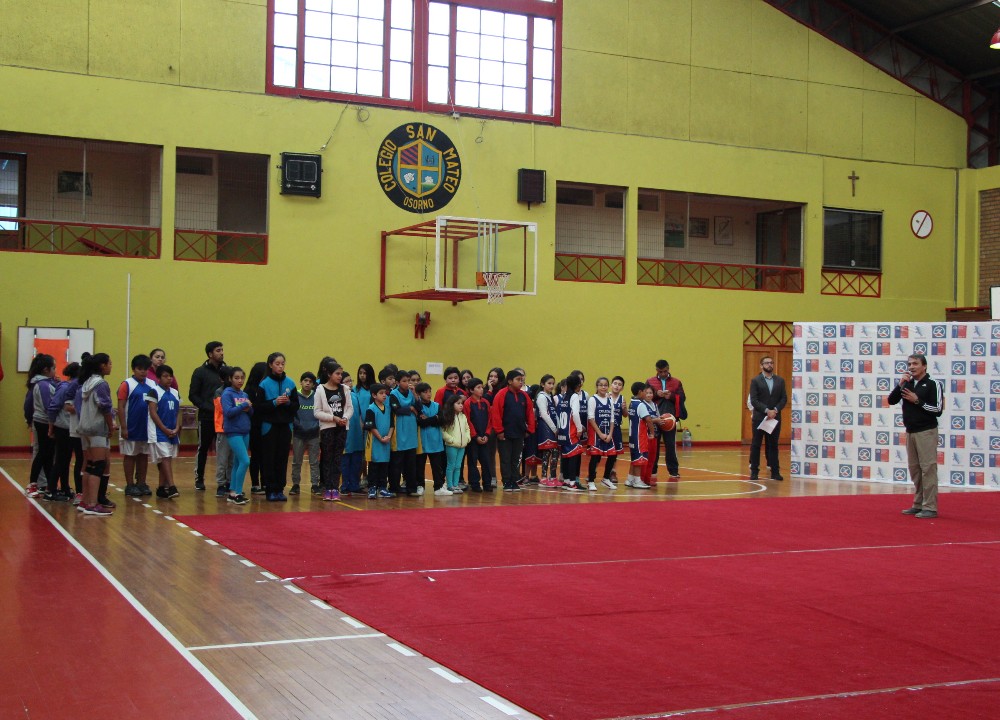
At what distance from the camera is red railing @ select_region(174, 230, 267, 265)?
21.8 meters

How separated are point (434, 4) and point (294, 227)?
5876mm

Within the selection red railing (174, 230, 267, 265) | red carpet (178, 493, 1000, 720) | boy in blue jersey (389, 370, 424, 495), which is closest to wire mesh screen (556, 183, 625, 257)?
red railing (174, 230, 267, 265)

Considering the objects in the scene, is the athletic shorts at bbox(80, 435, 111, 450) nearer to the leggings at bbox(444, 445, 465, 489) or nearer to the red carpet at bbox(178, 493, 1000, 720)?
the red carpet at bbox(178, 493, 1000, 720)

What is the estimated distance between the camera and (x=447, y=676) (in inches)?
228

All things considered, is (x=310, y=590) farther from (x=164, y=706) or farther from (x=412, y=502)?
(x=412, y=502)

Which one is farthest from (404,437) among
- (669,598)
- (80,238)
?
(80,238)

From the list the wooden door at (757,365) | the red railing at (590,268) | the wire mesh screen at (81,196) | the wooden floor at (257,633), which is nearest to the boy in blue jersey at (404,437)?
the wooden floor at (257,633)

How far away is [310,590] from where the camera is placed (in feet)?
26.1

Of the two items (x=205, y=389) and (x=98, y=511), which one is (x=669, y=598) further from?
(x=205, y=389)

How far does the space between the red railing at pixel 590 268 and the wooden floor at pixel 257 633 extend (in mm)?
13219

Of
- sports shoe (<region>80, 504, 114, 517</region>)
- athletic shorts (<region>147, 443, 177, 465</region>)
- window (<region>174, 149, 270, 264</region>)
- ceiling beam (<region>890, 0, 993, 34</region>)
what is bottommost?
sports shoe (<region>80, 504, 114, 517</region>)

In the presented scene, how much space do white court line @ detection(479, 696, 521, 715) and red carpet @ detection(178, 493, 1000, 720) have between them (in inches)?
3.4

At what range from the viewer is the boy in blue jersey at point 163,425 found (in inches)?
504

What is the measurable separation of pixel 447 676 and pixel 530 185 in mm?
19088
